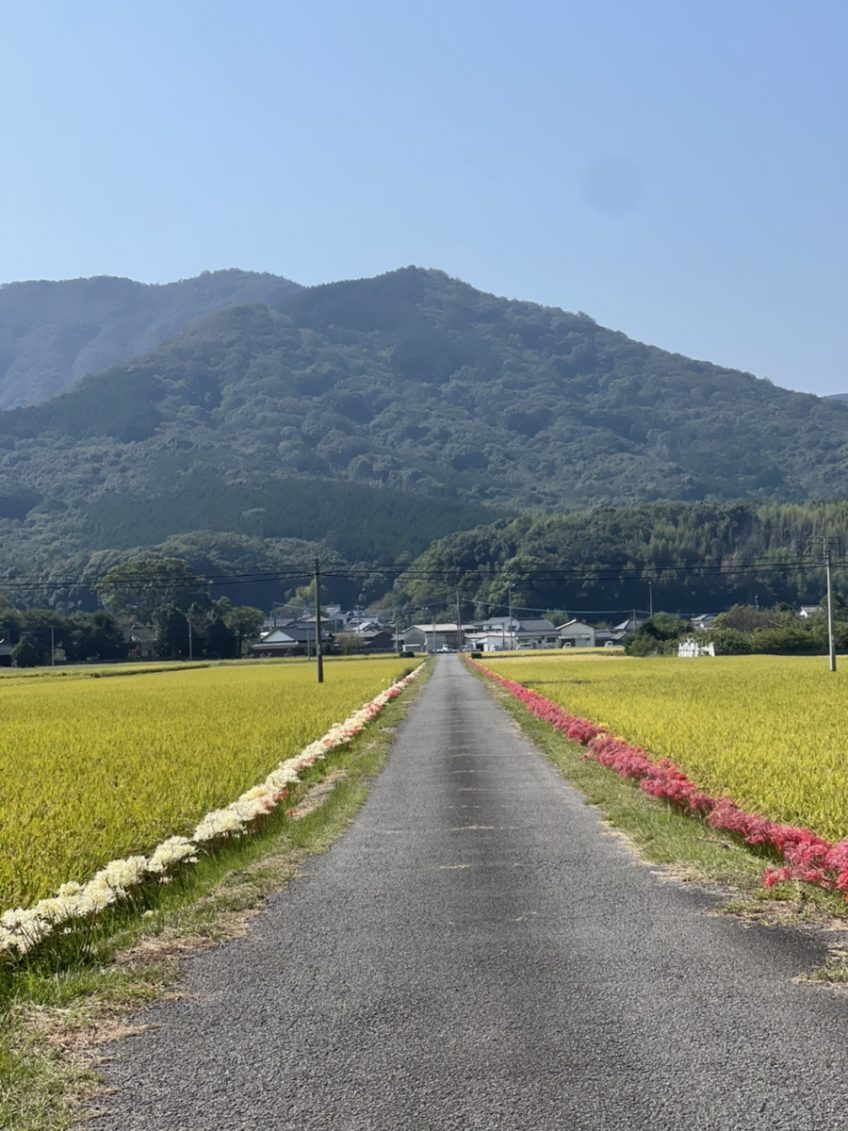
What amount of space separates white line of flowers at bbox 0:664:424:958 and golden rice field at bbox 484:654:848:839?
5.92 meters

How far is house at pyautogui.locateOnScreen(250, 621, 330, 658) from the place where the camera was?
145750 mm

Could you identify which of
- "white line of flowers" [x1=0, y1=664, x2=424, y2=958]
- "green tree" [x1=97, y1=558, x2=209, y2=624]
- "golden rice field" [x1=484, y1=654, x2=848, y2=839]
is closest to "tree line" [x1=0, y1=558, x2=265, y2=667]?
"green tree" [x1=97, y1=558, x2=209, y2=624]

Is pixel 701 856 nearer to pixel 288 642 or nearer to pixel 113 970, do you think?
pixel 113 970

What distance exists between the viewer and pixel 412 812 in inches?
612

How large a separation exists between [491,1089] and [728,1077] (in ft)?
3.62

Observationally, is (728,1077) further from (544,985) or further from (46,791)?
(46,791)

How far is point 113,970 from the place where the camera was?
8008mm

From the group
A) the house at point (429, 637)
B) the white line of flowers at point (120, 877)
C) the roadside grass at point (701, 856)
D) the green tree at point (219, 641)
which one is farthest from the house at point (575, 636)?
the white line of flowers at point (120, 877)

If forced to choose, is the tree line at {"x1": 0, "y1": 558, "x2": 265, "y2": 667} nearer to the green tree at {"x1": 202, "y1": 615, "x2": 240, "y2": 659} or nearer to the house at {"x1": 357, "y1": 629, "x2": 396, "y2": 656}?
the green tree at {"x1": 202, "y1": 615, "x2": 240, "y2": 659}

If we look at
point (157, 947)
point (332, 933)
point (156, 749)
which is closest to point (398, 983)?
point (332, 933)

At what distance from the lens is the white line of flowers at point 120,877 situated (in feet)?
27.1

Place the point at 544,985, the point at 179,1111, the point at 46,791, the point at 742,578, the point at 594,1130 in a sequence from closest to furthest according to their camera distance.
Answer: the point at 594,1130 < the point at 179,1111 < the point at 544,985 < the point at 46,791 < the point at 742,578

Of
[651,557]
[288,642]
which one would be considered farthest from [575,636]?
[288,642]

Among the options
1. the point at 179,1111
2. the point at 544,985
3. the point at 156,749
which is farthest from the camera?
the point at 156,749
